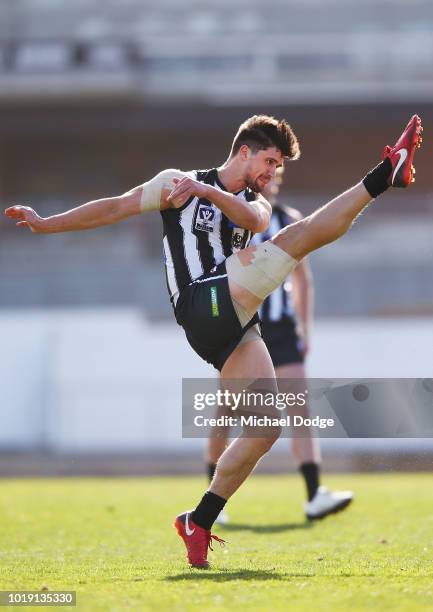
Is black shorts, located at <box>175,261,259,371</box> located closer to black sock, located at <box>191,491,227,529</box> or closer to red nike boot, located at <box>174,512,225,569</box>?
black sock, located at <box>191,491,227,529</box>

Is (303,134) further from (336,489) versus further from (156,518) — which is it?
(156,518)

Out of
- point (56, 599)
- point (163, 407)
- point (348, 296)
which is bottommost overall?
point (56, 599)

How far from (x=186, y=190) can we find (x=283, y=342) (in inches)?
122

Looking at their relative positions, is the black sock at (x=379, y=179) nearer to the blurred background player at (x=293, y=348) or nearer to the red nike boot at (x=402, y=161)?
the red nike boot at (x=402, y=161)

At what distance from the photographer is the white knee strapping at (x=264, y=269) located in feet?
15.6

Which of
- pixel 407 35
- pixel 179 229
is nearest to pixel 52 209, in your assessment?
pixel 407 35

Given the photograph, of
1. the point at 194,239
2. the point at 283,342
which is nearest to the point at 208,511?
the point at 194,239

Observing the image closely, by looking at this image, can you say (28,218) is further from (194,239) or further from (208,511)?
(208,511)

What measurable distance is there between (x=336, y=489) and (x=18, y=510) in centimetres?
345

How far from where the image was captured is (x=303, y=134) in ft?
89.0

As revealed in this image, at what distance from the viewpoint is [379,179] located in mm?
4621

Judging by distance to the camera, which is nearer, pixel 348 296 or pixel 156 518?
pixel 156 518

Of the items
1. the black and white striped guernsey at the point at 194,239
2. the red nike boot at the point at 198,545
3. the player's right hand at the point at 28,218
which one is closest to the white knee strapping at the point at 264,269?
the black and white striped guernsey at the point at 194,239

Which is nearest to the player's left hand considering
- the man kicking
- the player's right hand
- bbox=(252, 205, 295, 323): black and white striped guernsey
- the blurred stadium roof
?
the man kicking
